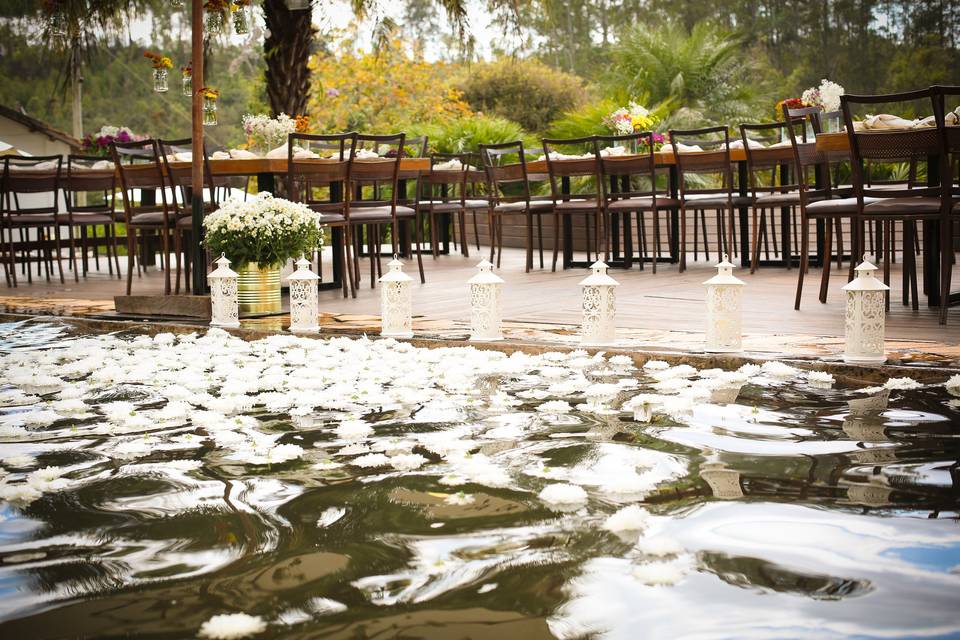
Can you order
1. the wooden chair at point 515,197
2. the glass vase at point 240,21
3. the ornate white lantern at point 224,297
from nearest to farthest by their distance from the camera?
1. the ornate white lantern at point 224,297
2. the glass vase at point 240,21
3. the wooden chair at point 515,197

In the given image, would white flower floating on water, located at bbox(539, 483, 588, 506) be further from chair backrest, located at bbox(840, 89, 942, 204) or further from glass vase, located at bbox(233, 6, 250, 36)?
glass vase, located at bbox(233, 6, 250, 36)

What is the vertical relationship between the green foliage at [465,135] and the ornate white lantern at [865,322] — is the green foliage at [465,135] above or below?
above

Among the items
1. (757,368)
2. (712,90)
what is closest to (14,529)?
(757,368)

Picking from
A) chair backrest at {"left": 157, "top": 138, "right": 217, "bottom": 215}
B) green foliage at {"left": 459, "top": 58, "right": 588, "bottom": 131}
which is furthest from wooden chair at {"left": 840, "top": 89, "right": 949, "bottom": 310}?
green foliage at {"left": 459, "top": 58, "right": 588, "bottom": 131}

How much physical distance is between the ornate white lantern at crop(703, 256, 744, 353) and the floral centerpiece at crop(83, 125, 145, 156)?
5.50 metres

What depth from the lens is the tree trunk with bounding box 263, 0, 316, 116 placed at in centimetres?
835

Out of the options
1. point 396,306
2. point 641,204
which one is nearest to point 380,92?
point 641,204

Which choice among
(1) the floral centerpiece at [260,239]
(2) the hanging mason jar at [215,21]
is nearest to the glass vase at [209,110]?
(2) the hanging mason jar at [215,21]

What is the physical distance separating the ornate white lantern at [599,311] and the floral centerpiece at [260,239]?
5.98ft

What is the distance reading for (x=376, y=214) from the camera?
604cm

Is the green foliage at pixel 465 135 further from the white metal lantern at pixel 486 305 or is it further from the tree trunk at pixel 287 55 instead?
the white metal lantern at pixel 486 305

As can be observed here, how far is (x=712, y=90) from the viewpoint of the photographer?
14.8m

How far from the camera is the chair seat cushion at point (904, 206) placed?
158 inches

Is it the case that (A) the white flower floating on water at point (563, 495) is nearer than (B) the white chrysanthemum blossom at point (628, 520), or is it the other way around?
(B) the white chrysanthemum blossom at point (628, 520)
